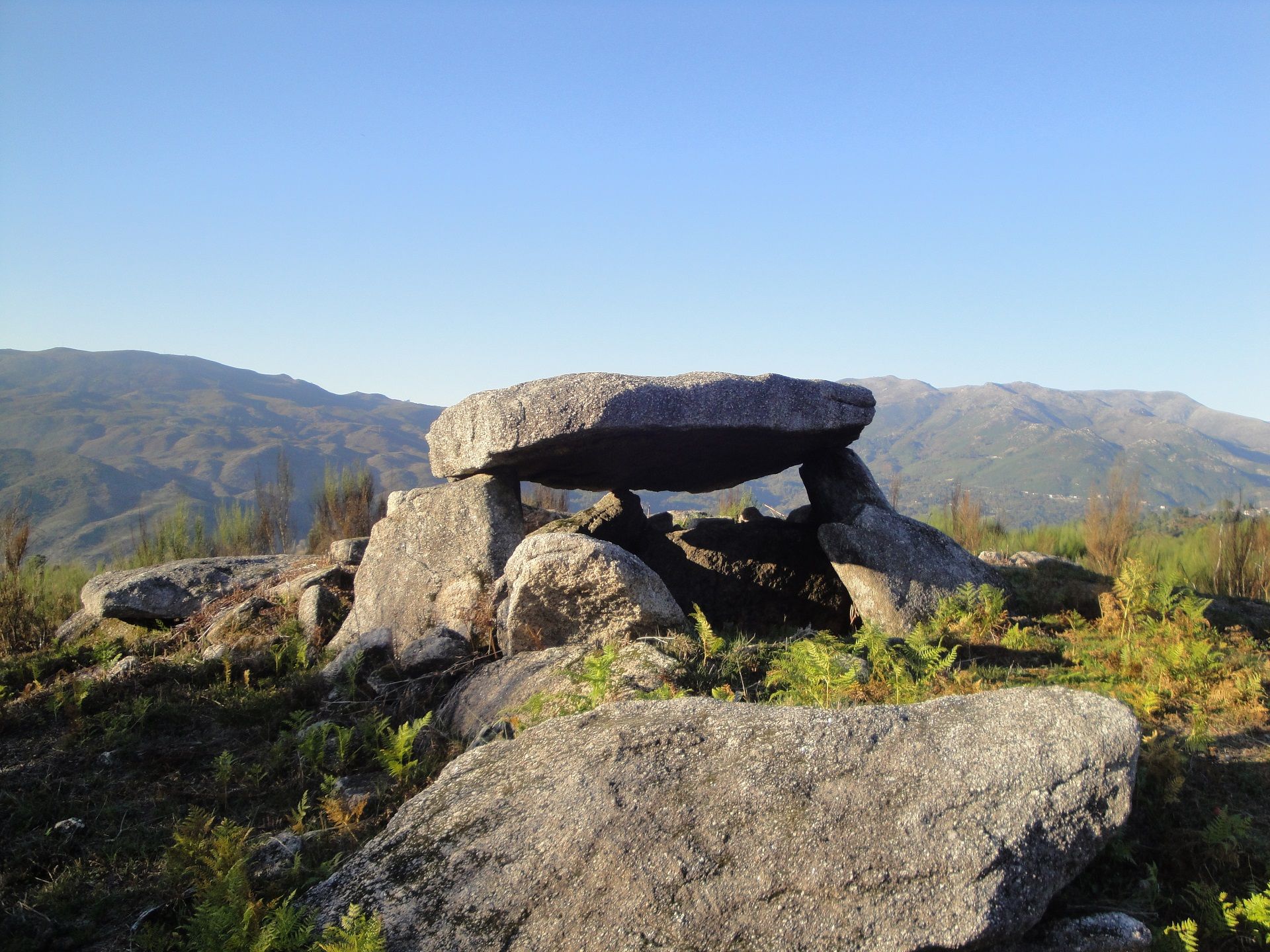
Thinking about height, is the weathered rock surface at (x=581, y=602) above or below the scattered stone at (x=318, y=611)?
above

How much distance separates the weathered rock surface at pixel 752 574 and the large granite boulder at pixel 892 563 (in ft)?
1.52

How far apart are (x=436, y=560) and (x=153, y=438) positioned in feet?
330

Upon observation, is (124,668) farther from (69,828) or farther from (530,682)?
(530,682)

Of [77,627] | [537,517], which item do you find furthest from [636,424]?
[77,627]

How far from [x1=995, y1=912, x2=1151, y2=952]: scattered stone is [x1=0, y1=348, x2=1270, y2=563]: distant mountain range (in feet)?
51.8

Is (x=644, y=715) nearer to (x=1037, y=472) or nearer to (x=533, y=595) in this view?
(x=533, y=595)

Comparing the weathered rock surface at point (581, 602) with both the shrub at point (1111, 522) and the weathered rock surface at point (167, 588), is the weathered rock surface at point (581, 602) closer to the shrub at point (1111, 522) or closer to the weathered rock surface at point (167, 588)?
the weathered rock surface at point (167, 588)

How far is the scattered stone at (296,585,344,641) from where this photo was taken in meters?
9.02

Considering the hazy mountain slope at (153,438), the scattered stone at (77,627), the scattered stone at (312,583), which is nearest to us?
the scattered stone at (312,583)

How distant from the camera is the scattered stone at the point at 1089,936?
11.8ft

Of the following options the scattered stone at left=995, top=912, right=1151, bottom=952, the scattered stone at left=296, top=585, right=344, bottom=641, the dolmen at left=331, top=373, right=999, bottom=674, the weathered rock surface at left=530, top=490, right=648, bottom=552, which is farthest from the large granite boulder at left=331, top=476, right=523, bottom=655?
the scattered stone at left=995, top=912, right=1151, bottom=952

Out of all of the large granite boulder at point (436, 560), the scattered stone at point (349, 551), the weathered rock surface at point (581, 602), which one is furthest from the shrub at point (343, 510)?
the weathered rock surface at point (581, 602)

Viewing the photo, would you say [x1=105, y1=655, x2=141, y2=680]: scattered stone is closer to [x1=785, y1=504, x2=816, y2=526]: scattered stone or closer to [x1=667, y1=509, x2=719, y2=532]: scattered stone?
[x1=667, y1=509, x2=719, y2=532]: scattered stone

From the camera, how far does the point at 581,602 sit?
733 cm
